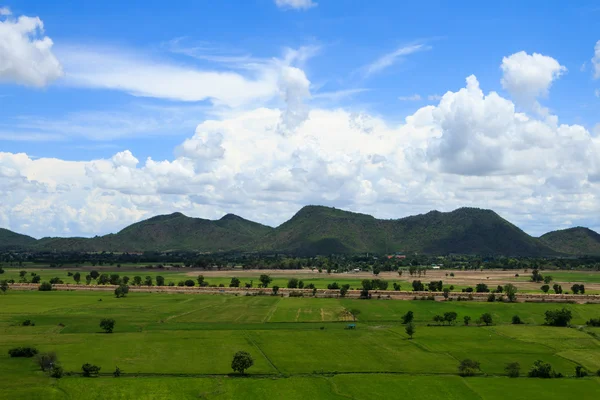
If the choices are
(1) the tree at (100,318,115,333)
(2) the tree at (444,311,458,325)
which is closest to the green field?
(1) the tree at (100,318,115,333)

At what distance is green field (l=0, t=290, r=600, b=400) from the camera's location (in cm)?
8988

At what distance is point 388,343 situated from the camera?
122m

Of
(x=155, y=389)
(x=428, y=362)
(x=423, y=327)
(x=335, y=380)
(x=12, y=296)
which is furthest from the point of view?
(x=12, y=296)

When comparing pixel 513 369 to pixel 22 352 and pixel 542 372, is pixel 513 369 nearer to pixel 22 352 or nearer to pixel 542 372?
pixel 542 372

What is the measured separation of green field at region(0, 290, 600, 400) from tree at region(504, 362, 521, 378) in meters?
1.55

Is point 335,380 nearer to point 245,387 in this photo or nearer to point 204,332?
point 245,387

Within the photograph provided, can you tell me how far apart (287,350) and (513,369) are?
41025 mm

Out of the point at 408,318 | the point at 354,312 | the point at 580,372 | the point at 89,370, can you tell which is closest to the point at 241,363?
the point at 89,370

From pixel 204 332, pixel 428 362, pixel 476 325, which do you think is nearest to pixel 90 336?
pixel 204 332

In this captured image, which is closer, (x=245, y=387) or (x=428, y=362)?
(x=245, y=387)

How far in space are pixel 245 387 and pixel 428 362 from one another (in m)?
36.2

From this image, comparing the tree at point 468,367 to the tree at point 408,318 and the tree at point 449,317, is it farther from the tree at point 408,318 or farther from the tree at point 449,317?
the tree at point 408,318

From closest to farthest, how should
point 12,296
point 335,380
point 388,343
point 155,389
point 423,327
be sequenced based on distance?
point 155,389 → point 335,380 → point 388,343 → point 423,327 → point 12,296

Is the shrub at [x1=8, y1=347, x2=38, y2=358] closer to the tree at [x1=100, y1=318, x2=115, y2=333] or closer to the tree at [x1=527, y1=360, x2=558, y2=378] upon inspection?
the tree at [x1=100, y1=318, x2=115, y2=333]
